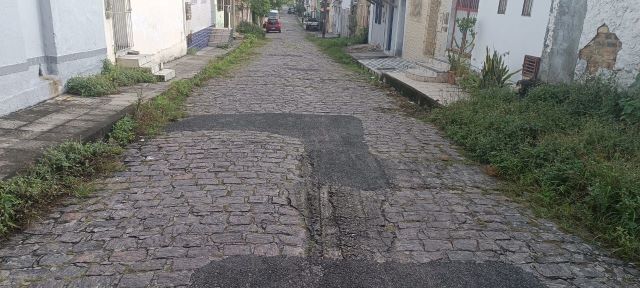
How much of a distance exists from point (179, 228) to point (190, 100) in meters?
5.95

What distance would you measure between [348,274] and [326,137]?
3765 millimetres

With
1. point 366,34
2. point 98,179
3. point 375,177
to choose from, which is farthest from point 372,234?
point 366,34

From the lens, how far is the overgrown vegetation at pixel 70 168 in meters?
4.10

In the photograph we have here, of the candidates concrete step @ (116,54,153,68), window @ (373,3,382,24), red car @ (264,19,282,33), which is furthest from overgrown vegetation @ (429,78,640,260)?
red car @ (264,19,282,33)

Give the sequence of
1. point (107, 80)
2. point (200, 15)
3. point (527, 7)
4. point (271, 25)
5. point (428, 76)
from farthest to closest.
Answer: point (271, 25)
point (200, 15)
point (428, 76)
point (527, 7)
point (107, 80)

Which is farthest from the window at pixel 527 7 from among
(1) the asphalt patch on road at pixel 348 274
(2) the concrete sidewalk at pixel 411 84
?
(1) the asphalt patch on road at pixel 348 274

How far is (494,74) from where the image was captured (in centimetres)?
973

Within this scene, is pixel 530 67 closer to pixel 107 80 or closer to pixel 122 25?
pixel 107 80

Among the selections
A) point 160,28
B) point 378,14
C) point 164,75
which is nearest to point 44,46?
point 164,75

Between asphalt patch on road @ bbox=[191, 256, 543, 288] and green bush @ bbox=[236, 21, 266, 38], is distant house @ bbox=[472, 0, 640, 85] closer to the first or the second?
asphalt patch on road @ bbox=[191, 256, 543, 288]

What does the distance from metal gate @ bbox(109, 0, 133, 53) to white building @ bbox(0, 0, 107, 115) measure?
1035mm

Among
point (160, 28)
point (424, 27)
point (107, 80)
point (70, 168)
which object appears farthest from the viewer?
point (424, 27)

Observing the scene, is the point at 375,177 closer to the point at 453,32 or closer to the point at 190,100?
the point at 190,100

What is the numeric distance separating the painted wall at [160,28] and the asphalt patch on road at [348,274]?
30.5 ft
